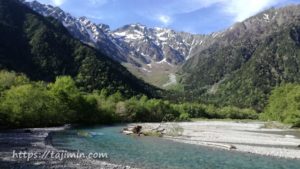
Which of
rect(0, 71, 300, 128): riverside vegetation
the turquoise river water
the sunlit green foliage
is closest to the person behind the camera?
the turquoise river water

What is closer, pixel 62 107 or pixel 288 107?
pixel 62 107

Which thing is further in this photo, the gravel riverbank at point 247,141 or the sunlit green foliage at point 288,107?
the sunlit green foliage at point 288,107

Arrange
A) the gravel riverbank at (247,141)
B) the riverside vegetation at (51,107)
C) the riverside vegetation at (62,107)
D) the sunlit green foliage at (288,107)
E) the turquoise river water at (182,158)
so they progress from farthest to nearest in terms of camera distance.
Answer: the sunlit green foliage at (288,107) < the riverside vegetation at (62,107) < the riverside vegetation at (51,107) < the gravel riverbank at (247,141) < the turquoise river water at (182,158)

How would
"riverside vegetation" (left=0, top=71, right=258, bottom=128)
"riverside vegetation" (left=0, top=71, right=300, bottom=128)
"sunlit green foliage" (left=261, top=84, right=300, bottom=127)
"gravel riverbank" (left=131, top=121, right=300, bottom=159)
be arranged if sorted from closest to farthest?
1. "gravel riverbank" (left=131, top=121, right=300, bottom=159)
2. "riverside vegetation" (left=0, top=71, right=258, bottom=128)
3. "riverside vegetation" (left=0, top=71, right=300, bottom=128)
4. "sunlit green foliage" (left=261, top=84, right=300, bottom=127)

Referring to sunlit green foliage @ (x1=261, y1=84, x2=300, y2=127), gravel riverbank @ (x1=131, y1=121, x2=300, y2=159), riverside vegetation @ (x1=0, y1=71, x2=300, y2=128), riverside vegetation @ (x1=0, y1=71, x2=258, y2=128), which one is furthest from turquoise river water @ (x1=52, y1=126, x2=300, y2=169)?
sunlit green foliage @ (x1=261, y1=84, x2=300, y2=127)

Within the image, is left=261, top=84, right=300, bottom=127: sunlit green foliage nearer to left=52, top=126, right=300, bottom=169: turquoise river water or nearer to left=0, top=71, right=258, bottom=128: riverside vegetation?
left=0, top=71, right=258, bottom=128: riverside vegetation

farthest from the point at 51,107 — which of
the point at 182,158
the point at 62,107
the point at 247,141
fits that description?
the point at 182,158

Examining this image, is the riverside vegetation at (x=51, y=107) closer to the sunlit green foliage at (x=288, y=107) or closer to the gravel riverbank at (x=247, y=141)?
the gravel riverbank at (x=247, y=141)

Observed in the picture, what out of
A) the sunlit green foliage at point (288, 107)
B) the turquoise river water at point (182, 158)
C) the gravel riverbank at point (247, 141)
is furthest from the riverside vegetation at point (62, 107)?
the turquoise river water at point (182, 158)

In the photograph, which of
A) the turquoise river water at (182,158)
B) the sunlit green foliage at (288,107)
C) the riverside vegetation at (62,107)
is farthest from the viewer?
the sunlit green foliage at (288,107)

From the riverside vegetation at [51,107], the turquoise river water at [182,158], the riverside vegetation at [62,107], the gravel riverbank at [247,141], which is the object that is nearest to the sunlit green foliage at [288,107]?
the riverside vegetation at [62,107]

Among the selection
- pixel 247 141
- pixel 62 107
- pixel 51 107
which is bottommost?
pixel 247 141

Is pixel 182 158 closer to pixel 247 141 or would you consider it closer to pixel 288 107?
pixel 247 141

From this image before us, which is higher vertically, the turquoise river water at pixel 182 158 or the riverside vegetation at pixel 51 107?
the riverside vegetation at pixel 51 107
